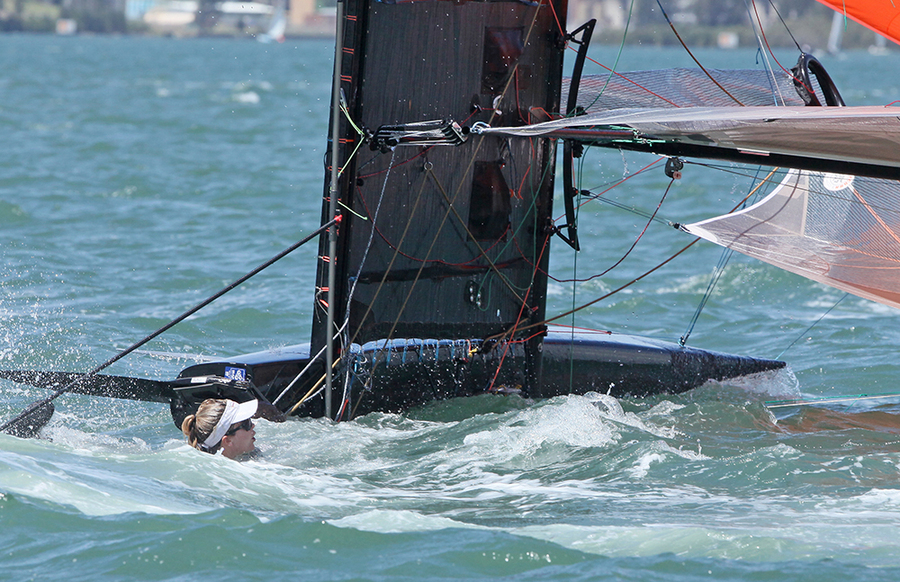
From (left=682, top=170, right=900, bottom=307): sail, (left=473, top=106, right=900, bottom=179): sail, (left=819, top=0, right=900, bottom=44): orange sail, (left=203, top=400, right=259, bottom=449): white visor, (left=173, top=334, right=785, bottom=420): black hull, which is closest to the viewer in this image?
(left=473, top=106, right=900, bottom=179): sail

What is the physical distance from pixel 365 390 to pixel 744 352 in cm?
319

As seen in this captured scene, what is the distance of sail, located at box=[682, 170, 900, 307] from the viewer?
6043 millimetres

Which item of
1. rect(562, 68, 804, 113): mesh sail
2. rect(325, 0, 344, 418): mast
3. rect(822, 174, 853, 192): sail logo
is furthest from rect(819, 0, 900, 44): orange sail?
rect(325, 0, 344, 418): mast

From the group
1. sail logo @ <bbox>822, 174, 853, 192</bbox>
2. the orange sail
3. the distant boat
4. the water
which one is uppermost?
the distant boat

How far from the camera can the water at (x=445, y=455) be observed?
3725 millimetres

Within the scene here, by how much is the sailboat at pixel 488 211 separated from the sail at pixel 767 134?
0.01 m

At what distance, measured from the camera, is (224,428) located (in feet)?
15.2

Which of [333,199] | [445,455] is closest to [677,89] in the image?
[333,199]

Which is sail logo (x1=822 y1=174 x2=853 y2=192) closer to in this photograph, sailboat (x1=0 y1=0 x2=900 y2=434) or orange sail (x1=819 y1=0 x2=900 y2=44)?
sailboat (x1=0 y1=0 x2=900 y2=434)

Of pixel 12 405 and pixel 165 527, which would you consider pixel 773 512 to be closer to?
pixel 165 527

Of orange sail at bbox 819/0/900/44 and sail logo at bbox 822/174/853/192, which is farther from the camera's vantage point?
sail logo at bbox 822/174/853/192

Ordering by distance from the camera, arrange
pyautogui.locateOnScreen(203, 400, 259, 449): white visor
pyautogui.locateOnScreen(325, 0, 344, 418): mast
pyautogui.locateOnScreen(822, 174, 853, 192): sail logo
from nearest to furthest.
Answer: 1. pyautogui.locateOnScreen(203, 400, 259, 449): white visor
2. pyautogui.locateOnScreen(325, 0, 344, 418): mast
3. pyautogui.locateOnScreen(822, 174, 853, 192): sail logo

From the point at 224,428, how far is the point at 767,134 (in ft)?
8.70

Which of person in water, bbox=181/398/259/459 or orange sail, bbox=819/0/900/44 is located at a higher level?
orange sail, bbox=819/0/900/44
